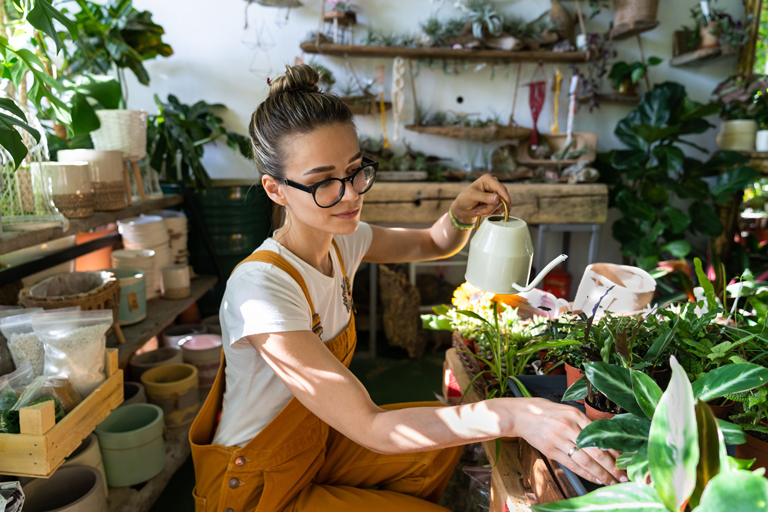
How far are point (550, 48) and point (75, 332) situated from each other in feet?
10.5

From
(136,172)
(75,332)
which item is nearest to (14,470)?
(75,332)

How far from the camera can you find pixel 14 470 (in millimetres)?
1051

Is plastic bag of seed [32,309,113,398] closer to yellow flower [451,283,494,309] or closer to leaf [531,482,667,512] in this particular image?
yellow flower [451,283,494,309]

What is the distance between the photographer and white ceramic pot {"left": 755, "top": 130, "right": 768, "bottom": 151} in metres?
2.95

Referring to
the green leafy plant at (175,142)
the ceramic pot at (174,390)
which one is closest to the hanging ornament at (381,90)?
the green leafy plant at (175,142)

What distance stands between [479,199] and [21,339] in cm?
119

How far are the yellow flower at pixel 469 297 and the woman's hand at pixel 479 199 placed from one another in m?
0.19

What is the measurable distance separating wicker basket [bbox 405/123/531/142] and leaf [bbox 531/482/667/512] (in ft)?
9.50

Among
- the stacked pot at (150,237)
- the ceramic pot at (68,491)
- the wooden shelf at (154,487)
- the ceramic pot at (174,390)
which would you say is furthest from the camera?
the stacked pot at (150,237)

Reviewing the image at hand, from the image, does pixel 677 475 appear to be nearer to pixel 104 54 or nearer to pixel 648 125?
pixel 648 125

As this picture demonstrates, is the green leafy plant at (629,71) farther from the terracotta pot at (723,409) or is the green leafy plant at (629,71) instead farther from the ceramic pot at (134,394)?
the ceramic pot at (134,394)

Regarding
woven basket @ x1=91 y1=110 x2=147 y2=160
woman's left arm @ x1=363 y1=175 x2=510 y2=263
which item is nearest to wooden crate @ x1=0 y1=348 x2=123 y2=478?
woman's left arm @ x1=363 y1=175 x2=510 y2=263

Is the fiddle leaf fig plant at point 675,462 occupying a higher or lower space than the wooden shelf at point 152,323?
higher

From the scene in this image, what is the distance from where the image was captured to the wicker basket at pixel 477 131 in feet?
10.4
